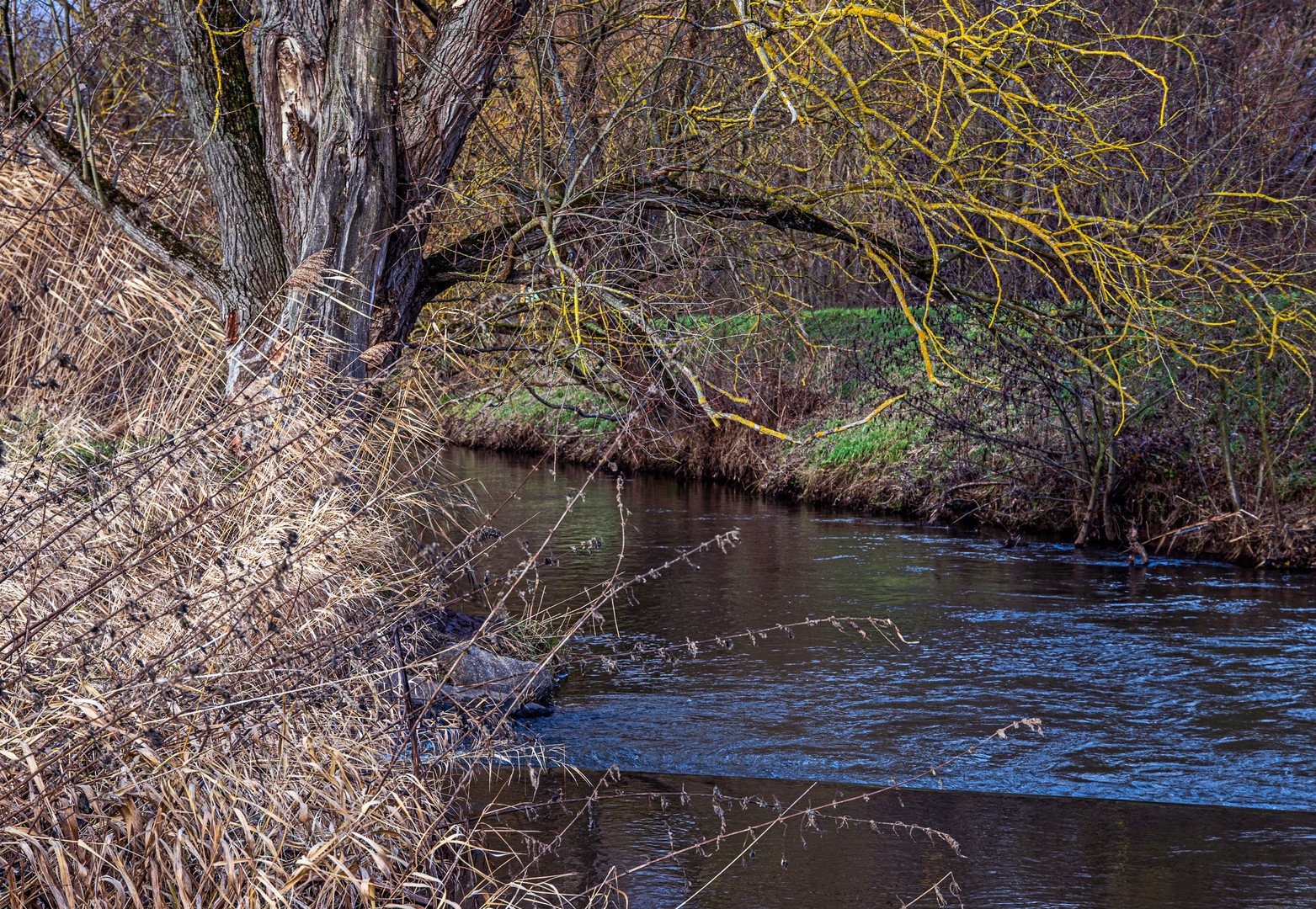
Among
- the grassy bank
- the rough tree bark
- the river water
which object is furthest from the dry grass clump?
the grassy bank

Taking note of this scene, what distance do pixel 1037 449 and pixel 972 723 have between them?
5992 millimetres

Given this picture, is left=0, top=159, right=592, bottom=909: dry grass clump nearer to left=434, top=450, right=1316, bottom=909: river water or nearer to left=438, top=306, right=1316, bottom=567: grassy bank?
left=434, top=450, right=1316, bottom=909: river water

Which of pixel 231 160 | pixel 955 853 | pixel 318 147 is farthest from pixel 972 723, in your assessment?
pixel 231 160

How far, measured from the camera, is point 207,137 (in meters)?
7.26

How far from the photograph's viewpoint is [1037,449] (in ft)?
39.8

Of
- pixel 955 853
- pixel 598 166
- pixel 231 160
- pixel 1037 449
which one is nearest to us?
pixel 955 853

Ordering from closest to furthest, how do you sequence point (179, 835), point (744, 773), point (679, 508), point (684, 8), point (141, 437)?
1. point (179, 835)
2. point (744, 773)
3. point (141, 437)
4. point (684, 8)
5. point (679, 508)

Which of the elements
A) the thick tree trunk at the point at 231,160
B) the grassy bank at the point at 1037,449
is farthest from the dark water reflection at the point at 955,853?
the thick tree trunk at the point at 231,160

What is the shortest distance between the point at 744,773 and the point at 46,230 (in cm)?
638

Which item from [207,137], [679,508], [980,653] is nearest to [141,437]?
[207,137]

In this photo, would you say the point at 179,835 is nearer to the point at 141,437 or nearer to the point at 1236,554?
the point at 141,437

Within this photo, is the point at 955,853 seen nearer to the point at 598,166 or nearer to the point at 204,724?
the point at 204,724

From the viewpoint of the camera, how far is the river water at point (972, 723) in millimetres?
4785

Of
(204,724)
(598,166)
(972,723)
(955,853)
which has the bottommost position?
(955,853)
